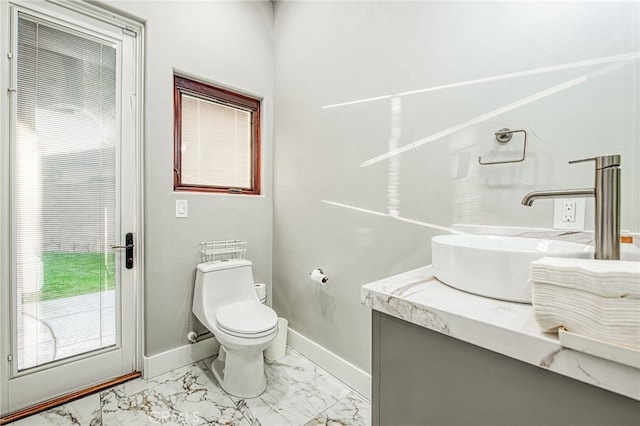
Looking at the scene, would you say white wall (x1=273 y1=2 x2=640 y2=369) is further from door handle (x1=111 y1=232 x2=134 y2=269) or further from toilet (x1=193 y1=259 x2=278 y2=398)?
door handle (x1=111 y1=232 x2=134 y2=269)

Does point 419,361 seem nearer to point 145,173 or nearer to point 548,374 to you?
point 548,374

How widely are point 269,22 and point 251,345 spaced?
250 centimetres

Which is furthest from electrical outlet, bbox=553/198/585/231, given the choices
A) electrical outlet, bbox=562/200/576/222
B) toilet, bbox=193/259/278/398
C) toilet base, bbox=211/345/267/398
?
toilet base, bbox=211/345/267/398

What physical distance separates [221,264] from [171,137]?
3.06 feet

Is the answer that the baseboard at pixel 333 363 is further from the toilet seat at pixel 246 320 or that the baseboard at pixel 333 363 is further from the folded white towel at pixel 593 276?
the folded white towel at pixel 593 276

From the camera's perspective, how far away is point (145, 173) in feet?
6.03

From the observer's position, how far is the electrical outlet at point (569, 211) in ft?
3.36

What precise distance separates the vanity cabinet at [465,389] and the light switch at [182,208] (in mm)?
1628

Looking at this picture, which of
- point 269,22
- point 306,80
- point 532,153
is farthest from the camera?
point 269,22

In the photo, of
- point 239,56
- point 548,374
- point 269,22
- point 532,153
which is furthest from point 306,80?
point 548,374

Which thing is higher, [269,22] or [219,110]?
[269,22]

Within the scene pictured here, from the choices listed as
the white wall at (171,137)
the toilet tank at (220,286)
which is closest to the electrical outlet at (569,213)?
the toilet tank at (220,286)

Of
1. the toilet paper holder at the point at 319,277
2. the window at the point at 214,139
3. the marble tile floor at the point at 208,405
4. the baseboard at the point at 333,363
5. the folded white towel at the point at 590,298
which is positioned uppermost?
the window at the point at 214,139

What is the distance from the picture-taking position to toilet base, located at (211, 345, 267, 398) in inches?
66.6
